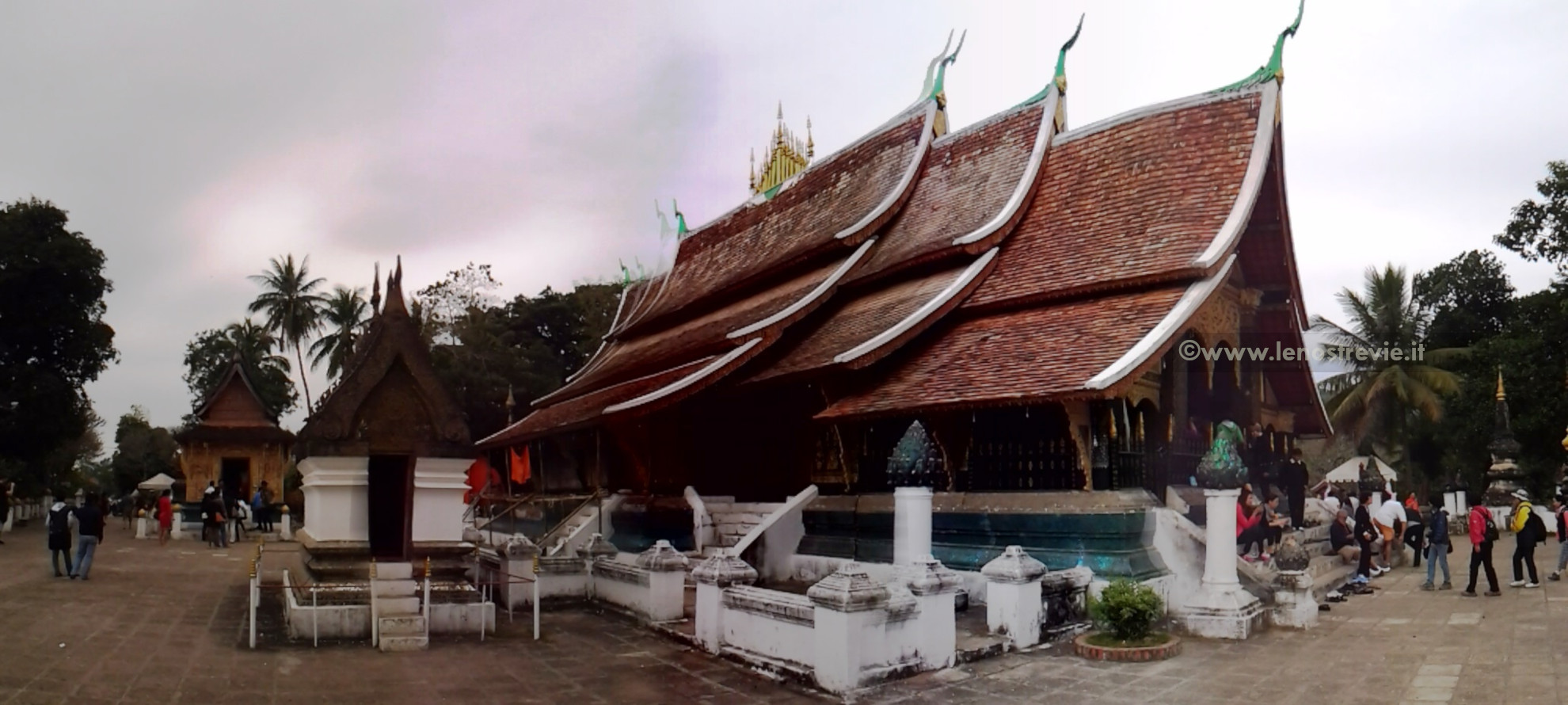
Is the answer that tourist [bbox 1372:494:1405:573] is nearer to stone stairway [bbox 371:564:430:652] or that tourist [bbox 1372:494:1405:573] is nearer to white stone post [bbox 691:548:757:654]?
white stone post [bbox 691:548:757:654]

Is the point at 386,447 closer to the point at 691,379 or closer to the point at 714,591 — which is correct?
the point at 714,591

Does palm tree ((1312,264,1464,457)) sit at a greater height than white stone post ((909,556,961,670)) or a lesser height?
greater

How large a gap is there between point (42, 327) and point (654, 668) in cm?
2718

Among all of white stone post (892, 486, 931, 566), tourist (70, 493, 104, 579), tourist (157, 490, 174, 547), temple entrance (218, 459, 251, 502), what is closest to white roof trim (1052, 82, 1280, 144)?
white stone post (892, 486, 931, 566)

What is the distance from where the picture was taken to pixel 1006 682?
26.2 ft

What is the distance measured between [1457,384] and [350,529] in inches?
1310

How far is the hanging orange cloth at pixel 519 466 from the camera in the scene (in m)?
23.7

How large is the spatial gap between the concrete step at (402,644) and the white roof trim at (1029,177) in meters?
8.08

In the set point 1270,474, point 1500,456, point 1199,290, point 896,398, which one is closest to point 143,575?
point 896,398

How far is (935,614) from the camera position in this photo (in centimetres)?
833

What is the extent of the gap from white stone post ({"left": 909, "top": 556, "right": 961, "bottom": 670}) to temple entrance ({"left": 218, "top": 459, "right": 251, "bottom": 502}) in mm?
30802

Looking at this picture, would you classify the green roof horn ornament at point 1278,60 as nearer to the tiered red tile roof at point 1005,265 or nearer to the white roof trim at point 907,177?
the tiered red tile roof at point 1005,265

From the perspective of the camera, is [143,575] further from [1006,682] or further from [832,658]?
[1006,682]

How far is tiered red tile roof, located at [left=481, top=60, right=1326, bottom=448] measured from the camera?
1140 cm
